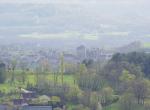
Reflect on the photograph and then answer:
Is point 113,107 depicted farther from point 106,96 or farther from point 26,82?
point 26,82

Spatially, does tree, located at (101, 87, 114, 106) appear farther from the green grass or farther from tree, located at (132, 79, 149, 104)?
tree, located at (132, 79, 149, 104)

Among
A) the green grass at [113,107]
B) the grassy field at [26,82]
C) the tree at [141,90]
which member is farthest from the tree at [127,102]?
the grassy field at [26,82]

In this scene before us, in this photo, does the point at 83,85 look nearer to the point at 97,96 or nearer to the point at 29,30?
the point at 97,96

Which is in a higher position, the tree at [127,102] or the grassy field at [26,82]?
the grassy field at [26,82]

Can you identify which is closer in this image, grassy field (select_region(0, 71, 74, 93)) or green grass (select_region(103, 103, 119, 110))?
green grass (select_region(103, 103, 119, 110))

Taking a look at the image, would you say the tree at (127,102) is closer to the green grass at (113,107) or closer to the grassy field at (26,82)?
the green grass at (113,107)

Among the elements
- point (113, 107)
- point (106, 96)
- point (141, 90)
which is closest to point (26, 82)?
point (106, 96)

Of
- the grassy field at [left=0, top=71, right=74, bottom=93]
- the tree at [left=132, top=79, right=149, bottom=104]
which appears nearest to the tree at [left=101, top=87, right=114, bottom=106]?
the tree at [left=132, top=79, right=149, bottom=104]

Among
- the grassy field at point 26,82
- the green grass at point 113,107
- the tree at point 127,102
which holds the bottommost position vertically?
the green grass at point 113,107

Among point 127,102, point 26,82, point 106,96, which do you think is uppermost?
point 26,82

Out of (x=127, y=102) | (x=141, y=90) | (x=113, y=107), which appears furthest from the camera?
(x=141, y=90)

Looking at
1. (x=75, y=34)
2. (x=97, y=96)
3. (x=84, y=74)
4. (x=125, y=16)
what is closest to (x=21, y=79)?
(x=84, y=74)
